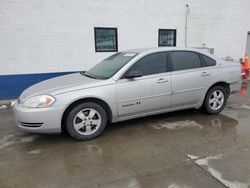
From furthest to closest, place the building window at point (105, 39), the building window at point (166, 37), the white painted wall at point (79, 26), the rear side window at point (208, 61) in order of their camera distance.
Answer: the building window at point (166, 37) < the building window at point (105, 39) < the white painted wall at point (79, 26) < the rear side window at point (208, 61)

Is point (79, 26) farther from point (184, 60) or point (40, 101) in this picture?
point (40, 101)

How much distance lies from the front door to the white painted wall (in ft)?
12.8

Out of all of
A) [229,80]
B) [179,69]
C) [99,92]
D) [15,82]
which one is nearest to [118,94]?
[99,92]

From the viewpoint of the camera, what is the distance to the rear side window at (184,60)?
4.05 metres

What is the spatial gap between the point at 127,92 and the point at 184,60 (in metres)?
1.47

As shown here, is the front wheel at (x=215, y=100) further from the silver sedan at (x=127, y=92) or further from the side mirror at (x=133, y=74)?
the side mirror at (x=133, y=74)

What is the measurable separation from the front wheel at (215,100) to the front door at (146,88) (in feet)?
3.41

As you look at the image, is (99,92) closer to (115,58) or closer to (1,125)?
(115,58)

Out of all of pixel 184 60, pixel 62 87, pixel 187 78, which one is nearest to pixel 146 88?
pixel 187 78

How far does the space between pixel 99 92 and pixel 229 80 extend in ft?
9.79

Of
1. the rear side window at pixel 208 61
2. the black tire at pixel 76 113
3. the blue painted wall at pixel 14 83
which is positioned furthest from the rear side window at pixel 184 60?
the blue painted wall at pixel 14 83

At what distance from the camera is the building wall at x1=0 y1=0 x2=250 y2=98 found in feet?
20.8

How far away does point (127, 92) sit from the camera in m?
3.57

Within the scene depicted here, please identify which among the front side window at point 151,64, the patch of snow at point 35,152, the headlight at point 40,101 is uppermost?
the front side window at point 151,64
